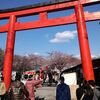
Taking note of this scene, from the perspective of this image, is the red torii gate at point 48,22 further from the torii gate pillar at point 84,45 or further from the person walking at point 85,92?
the person walking at point 85,92

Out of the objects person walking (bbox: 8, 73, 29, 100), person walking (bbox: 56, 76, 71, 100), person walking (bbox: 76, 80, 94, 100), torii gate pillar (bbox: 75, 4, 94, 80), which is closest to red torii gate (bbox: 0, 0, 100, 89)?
torii gate pillar (bbox: 75, 4, 94, 80)

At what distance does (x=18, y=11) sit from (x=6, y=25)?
954 mm

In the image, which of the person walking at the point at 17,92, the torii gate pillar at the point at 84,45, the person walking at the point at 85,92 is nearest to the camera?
the person walking at the point at 85,92

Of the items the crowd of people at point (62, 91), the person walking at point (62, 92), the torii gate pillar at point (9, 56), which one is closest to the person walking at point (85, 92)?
the crowd of people at point (62, 91)

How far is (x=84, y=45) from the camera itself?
11320mm

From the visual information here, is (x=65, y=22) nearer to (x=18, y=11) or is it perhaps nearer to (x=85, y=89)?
(x=18, y=11)

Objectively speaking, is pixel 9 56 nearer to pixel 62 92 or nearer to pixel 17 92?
pixel 62 92

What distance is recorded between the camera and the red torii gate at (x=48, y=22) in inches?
445

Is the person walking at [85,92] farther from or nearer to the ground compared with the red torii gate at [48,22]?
nearer to the ground

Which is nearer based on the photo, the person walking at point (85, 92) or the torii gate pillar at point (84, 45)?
the person walking at point (85, 92)

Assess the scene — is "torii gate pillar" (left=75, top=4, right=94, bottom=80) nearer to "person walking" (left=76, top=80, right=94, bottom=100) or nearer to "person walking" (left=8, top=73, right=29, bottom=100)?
"person walking" (left=76, top=80, right=94, bottom=100)

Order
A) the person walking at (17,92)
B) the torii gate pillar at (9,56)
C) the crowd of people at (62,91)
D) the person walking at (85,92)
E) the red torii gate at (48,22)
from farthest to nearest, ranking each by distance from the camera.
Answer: the torii gate pillar at (9,56), the red torii gate at (48,22), the person walking at (17,92), the person walking at (85,92), the crowd of people at (62,91)

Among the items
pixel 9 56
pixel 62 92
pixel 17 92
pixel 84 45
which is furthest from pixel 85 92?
pixel 9 56

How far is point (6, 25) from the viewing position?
539 inches
